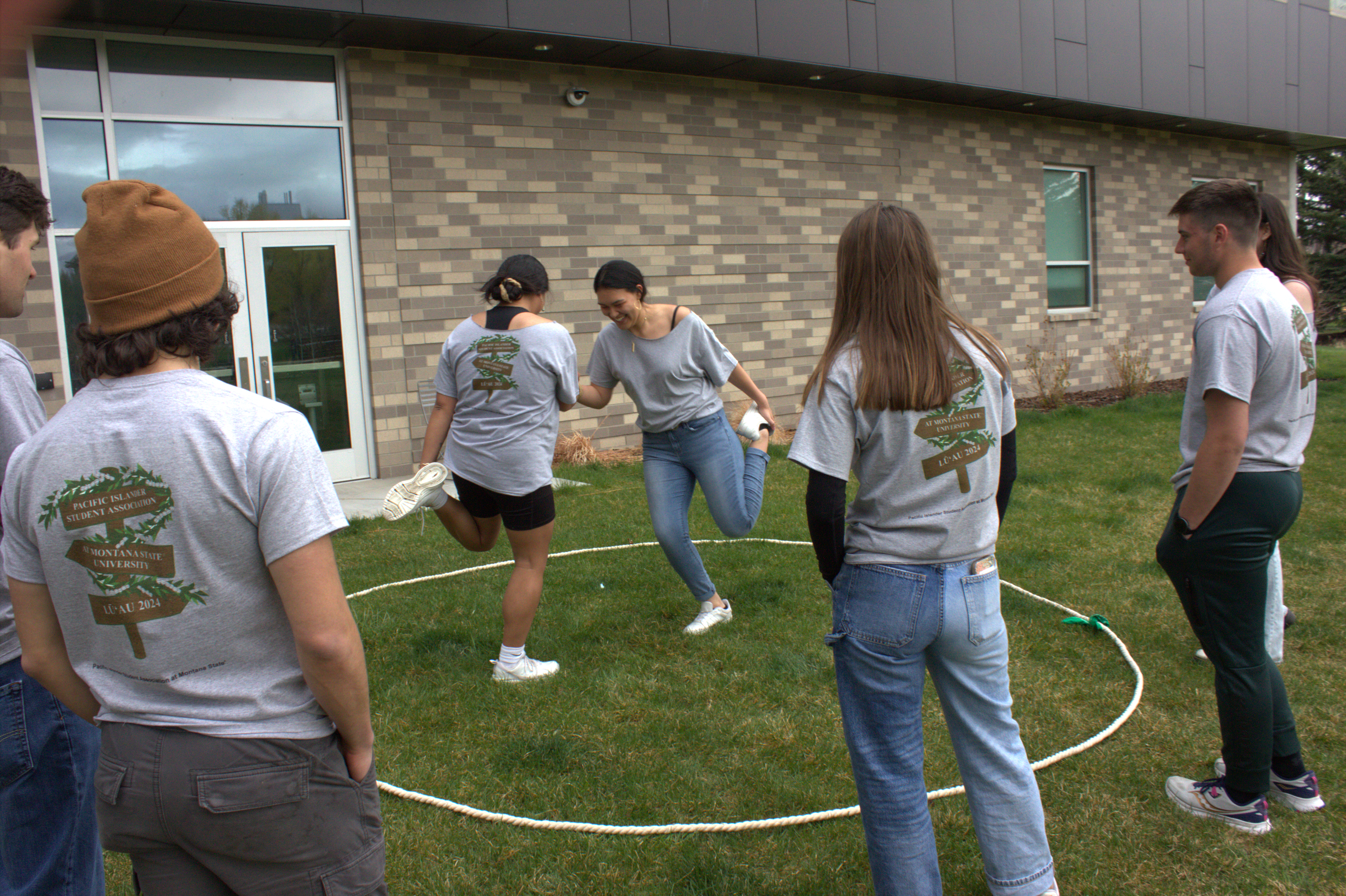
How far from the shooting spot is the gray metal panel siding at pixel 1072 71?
13.5 metres

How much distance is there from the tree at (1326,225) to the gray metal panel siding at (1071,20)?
7.20m

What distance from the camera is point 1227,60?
15.4 metres

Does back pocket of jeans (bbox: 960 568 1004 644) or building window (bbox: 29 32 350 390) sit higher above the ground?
building window (bbox: 29 32 350 390)

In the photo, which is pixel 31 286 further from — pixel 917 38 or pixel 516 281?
pixel 917 38

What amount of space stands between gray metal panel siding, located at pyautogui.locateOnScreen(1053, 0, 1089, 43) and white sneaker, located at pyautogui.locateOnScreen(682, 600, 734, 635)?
38.9 ft

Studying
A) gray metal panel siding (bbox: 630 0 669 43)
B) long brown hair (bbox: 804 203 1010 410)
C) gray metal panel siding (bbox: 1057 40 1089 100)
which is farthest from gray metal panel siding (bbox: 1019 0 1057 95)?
long brown hair (bbox: 804 203 1010 410)

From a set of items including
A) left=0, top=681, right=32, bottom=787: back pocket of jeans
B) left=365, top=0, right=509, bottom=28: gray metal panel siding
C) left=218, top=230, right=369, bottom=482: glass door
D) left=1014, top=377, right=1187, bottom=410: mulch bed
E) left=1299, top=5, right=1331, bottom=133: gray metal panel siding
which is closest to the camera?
left=0, top=681, right=32, bottom=787: back pocket of jeans

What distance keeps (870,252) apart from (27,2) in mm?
2152

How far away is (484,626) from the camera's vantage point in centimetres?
520

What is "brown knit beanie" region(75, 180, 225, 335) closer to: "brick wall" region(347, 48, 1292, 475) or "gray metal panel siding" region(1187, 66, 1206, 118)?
"brick wall" region(347, 48, 1292, 475)

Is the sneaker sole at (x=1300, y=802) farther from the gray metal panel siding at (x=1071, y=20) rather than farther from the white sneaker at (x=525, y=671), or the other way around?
the gray metal panel siding at (x=1071, y=20)

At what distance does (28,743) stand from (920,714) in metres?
2.07

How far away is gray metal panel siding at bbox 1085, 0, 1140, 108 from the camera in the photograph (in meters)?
13.9

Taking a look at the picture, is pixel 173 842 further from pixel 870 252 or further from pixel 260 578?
pixel 870 252
